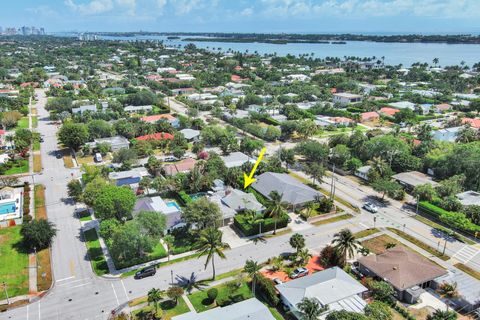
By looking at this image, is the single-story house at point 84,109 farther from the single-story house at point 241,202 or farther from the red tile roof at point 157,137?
the single-story house at point 241,202

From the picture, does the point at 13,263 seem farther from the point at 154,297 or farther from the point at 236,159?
the point at 236,159

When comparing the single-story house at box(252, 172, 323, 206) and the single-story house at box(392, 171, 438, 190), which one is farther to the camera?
the single-story house at box(392, 171, 438, 190)

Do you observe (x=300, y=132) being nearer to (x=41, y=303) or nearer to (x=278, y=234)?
(x=278, y=234)

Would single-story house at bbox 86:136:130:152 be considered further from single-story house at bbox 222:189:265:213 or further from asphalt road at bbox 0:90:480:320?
single-story house at bbox 222:189:265:213

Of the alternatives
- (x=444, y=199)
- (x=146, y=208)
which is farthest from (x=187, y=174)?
(x=444, y=199)

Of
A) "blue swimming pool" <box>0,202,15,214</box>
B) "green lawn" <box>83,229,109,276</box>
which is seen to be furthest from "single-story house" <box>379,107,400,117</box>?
"blue swimming pool" <box>0,202,15,214</box>

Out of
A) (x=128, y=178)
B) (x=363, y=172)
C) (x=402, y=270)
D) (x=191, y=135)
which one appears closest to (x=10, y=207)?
(x=128, y=178)

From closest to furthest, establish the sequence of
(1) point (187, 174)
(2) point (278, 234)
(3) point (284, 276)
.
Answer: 1. (3) point (284, 276)
2. (2) point (278, 234)
3. (1) point (187, 174)

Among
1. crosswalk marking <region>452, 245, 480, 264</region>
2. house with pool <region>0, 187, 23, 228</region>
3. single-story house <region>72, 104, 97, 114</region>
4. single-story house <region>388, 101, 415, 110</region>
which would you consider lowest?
crosswalk marking <region>452, 245, 480, 264</region>
